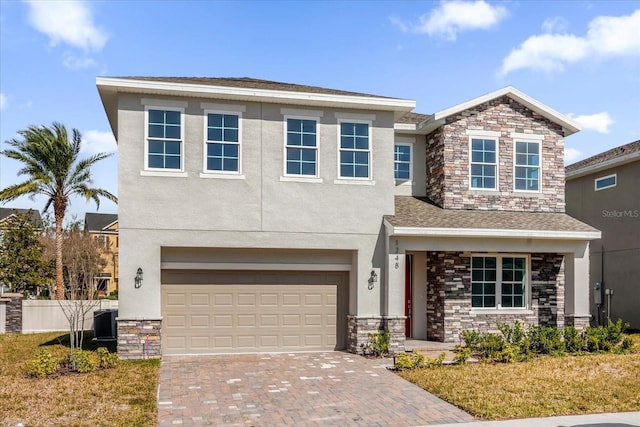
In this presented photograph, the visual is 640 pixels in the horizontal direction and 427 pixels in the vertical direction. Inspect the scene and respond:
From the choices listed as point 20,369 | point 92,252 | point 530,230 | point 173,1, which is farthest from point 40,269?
point 530,230

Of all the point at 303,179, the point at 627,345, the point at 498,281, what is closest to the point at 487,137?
the point at 498,281

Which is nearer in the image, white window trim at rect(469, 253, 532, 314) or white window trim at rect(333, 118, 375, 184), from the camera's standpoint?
white window trim at rect(333, 118, 375, 184)

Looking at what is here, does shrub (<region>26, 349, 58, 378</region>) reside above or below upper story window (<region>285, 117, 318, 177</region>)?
below

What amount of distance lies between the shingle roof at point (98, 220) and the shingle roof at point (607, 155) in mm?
38411

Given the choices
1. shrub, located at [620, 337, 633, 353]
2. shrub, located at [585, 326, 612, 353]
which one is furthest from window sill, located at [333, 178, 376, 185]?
shrub, located at [620, 337, 633, 353]

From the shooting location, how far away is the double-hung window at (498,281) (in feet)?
54.3

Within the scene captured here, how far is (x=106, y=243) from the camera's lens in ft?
159

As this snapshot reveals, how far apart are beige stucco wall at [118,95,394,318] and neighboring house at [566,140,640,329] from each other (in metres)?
10.0

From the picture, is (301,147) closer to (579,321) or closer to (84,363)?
(84,363)

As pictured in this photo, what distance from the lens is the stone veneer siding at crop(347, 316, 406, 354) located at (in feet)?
47.8

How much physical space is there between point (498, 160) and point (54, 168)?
61.6 feet

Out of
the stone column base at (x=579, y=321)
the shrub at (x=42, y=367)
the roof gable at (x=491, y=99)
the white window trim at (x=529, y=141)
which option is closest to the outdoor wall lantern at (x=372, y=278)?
the roof gable at (x=491, y=99)

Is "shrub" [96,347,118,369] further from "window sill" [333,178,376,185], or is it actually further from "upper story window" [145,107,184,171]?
"window sill" [333,178,376,185]

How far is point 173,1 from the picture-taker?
12516 millimetres
